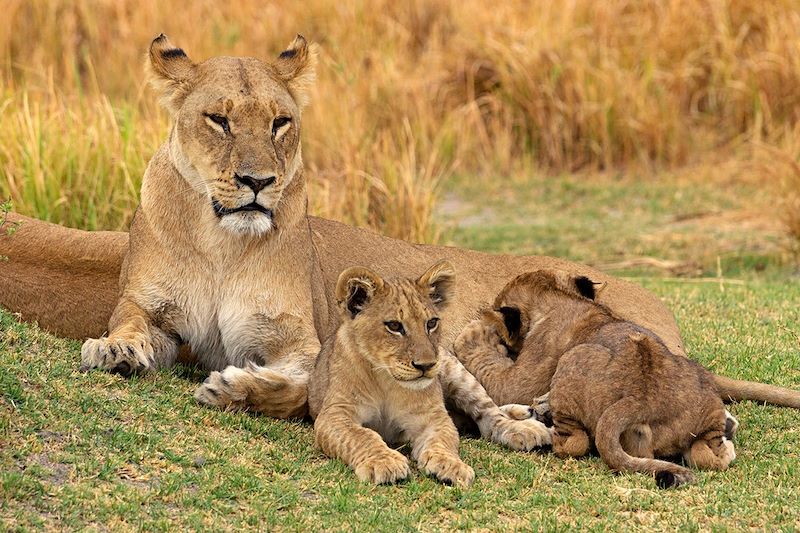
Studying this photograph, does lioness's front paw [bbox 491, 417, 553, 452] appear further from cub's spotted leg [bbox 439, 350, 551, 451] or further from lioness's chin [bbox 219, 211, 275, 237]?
lioness's chin [bbox 219, 211, 275, 237]

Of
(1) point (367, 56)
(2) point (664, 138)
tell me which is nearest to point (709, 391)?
(2) point (664, 138)

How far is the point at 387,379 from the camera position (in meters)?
5.11

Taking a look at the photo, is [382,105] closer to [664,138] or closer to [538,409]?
[664,138]

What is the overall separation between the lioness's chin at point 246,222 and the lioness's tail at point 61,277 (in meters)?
1.14

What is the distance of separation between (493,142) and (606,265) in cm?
363

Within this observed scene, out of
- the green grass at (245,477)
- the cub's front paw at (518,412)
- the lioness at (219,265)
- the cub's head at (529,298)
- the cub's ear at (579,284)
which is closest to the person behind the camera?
the green grass at (245,477)

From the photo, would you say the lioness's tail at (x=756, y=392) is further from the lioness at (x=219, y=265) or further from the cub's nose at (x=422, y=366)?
the cub's nose at (x=422, y=366)

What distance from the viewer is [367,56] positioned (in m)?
14.1

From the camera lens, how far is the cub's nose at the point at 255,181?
17.5 feet

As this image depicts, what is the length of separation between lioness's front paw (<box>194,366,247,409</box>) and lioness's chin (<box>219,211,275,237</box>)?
0.57 metres

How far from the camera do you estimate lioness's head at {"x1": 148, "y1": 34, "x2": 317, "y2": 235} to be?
540cm

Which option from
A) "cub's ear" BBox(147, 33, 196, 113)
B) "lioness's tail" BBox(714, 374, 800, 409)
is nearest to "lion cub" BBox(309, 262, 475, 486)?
"cub's ear" BBox(147, 33, 196, 113)

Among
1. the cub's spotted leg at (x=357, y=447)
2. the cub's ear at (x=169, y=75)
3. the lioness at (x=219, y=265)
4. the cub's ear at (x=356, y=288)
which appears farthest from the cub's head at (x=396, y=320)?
the cub's ear at (x=169, y=75)

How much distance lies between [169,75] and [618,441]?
2.49 meters
